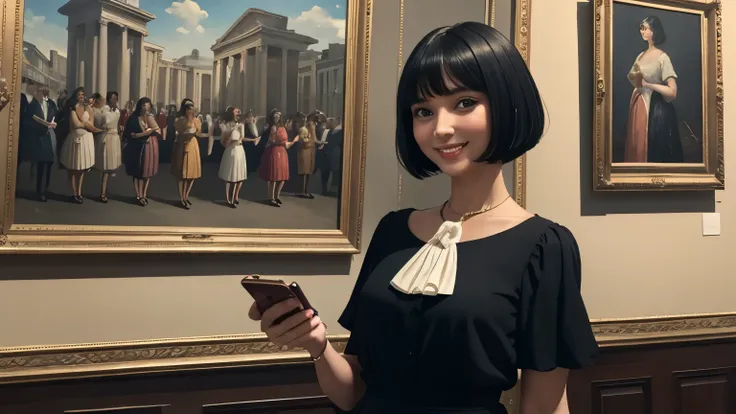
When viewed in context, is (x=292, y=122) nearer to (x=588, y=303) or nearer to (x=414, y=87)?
(x=414, y=87)

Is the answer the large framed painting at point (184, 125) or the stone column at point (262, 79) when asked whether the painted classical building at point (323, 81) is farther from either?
the stone column at point (262, 79)

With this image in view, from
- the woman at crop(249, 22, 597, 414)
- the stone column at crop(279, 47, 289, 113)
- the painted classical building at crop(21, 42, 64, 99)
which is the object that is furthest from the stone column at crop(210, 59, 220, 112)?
the woman at crop(249, 22, 597, 414)

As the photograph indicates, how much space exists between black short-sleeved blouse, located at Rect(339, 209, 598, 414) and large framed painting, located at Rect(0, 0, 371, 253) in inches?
35.2

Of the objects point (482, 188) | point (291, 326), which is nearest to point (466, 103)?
point (482, 188)

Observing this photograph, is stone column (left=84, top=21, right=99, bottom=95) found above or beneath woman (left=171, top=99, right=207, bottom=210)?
above

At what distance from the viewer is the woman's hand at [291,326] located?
41.6 inches

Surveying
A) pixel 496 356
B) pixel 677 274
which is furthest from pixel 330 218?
pixel 677 274

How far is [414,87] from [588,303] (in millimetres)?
1492

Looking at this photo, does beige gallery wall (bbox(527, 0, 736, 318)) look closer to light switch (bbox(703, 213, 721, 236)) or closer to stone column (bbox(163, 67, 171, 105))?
light switch (bbox(703, 213, 721, 236))

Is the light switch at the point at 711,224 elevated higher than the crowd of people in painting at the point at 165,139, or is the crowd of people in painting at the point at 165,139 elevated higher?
the crowd of people in painting at the point at 165,139

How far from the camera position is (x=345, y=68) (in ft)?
6.58

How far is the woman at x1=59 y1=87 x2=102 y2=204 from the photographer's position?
68.4 inches

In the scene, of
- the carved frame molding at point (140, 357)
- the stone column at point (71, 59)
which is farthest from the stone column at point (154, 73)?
the carved frame molding at point (140, 357)

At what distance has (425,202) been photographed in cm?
210
